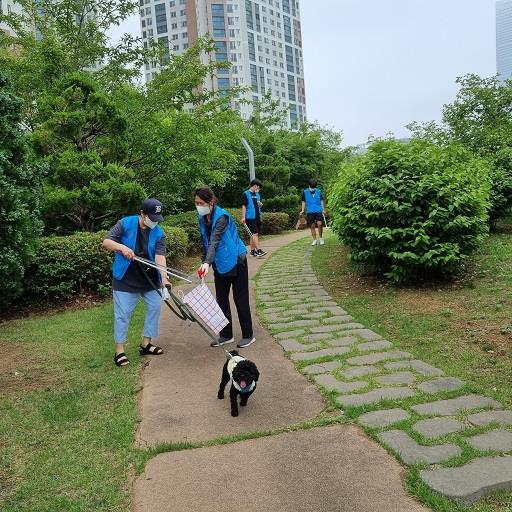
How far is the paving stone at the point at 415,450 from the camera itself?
288cm

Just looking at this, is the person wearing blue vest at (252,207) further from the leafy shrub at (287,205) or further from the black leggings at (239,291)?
the leafy shrub at (287,205)

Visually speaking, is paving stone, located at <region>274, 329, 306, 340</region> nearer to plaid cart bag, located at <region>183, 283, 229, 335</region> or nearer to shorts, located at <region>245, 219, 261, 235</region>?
plaid cart bag, located at <region>183, 283, 229, 335</region>

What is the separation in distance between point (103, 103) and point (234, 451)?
7117mm

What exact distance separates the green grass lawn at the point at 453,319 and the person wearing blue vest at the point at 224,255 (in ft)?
4.66

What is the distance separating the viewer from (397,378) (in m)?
4.09

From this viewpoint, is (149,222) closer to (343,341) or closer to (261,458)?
(343,341)

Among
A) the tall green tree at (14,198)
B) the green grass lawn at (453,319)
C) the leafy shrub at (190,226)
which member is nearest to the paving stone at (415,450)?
the green grass lawn at (453,319)

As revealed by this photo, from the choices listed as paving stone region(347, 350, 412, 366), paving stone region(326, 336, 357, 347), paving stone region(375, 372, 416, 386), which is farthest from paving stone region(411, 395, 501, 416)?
paving stone region(326, 336, 357, 347)

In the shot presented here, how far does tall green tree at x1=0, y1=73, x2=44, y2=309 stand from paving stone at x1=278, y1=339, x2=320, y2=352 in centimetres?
360

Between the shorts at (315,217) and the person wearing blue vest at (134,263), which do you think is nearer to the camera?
the person wearing blue vest at (134,263)

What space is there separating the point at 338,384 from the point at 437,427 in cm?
95

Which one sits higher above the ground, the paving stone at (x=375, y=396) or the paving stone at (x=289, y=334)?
the paving stone at (x=289, y=334)

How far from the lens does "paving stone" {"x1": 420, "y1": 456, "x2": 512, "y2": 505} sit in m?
2.54

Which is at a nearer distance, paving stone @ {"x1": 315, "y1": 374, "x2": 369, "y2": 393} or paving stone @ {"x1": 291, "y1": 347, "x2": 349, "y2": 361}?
paving stone @ {"x1": 315, "y1": 374, "x2": 369, "y2": 393}
